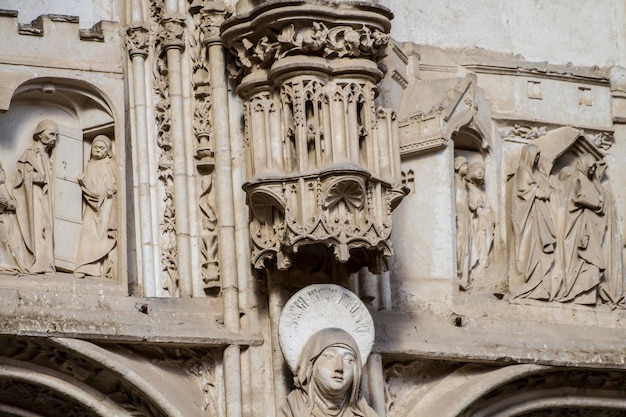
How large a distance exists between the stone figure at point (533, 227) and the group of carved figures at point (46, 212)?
3.06 meters

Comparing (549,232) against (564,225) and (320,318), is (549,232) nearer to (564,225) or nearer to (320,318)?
(564,225)

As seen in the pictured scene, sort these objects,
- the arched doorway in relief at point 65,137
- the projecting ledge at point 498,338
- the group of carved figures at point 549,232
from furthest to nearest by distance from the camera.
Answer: the group of carved figures at point 549,232 → the projecting ledge at point 498,338 → the arched doorway in relief at point 65,137

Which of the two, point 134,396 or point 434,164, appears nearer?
point 134,396

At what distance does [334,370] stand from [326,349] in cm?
14

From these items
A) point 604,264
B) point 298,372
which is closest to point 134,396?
point 298,372

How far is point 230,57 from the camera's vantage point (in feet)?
55.1

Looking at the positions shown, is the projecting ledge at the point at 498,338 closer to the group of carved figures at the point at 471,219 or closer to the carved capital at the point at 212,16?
the group of carved figures at the point at 471,219

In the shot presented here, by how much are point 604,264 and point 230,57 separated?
324cm

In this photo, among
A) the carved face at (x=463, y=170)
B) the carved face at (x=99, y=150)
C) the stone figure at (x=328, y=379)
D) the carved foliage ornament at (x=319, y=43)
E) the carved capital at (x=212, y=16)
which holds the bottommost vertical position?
the stone figure at (x=328, y=379)

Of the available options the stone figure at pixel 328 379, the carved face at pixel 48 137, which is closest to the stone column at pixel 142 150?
the carved face at pixel 48 137

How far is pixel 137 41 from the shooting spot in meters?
16.8

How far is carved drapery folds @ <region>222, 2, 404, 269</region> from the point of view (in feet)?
52.1

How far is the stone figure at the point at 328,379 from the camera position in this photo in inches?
623

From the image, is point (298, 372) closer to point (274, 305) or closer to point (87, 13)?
point (274, 305)
